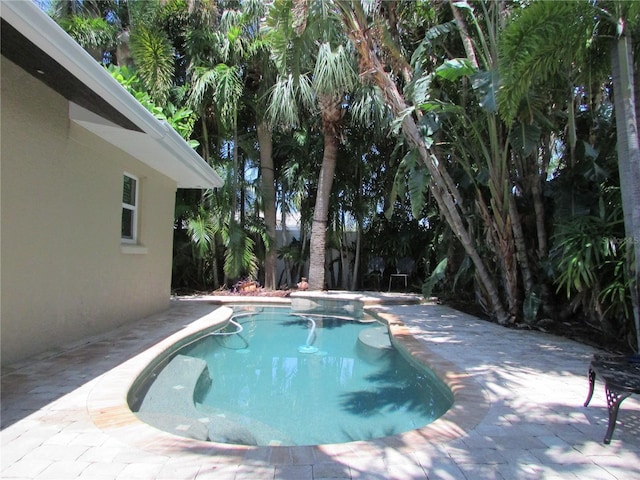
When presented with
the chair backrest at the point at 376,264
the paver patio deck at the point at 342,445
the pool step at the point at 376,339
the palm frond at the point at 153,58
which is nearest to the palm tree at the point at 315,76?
the chair backrest at the point at 376,264

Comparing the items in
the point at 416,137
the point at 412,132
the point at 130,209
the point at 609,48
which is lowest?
the point at 130,209

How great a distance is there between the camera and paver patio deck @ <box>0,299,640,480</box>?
2691 mm

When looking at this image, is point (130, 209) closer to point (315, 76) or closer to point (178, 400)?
point (178, 400)

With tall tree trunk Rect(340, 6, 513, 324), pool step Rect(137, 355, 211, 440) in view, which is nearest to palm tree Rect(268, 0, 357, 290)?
tall tree trunk Rect(340, 6, 513, 324)

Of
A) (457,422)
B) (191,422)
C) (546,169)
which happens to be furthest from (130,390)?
(546,169)

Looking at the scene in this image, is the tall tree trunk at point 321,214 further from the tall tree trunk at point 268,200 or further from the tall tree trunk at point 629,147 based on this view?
the tall tree trunk at point 629,147

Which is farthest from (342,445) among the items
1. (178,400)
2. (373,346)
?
(373,346)

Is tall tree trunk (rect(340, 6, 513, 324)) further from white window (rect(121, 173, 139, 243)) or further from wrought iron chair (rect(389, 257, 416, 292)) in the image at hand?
wrought iron chair (rect(389, 257, 416, 292))

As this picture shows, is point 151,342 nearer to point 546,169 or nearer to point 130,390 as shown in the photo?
point 130,390

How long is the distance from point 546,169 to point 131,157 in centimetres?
825

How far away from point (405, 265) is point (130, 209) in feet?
34.0

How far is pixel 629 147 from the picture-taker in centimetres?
504

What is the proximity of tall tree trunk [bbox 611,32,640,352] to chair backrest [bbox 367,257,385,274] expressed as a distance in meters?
11.0

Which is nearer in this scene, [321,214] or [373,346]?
[373,346]
